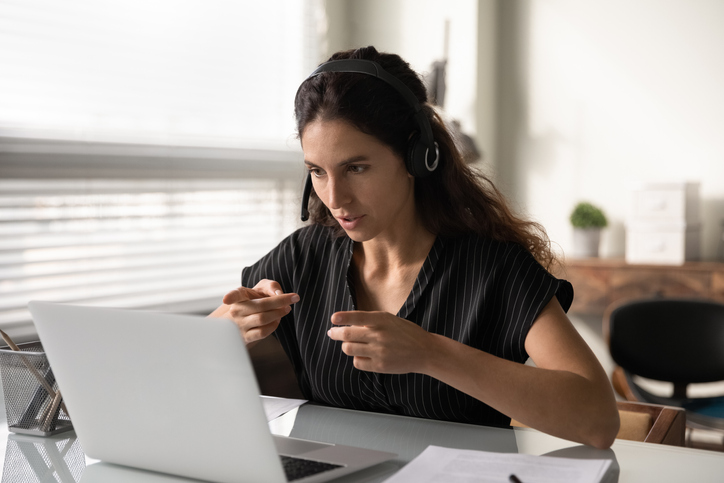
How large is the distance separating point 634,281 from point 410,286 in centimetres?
188

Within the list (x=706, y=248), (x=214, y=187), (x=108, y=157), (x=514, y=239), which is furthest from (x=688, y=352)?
(x=108, y=157)

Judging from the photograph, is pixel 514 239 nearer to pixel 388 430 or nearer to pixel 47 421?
pixel 388 430

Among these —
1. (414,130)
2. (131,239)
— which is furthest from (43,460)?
(131,239)

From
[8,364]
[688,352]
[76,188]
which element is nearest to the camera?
[8,364]

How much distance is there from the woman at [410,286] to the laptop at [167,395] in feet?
0.69

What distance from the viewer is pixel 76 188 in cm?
195

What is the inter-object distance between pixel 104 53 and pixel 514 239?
55.0 inches

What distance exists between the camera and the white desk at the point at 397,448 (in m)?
0.86

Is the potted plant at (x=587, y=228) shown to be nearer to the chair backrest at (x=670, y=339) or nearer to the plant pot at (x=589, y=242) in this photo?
the plant pot at (x=589, y=242)

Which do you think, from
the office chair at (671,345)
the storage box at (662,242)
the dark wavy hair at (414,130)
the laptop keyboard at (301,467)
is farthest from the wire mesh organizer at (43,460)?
the storage box at (662,242)

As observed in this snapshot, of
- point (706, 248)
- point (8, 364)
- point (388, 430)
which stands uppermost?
point (8, 364)

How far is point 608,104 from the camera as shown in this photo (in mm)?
3287

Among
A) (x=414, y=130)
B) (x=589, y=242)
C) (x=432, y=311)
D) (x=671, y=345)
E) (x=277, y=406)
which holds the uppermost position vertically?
(x=414, y=130)

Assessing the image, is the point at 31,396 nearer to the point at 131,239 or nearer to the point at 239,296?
the point at 239,296
